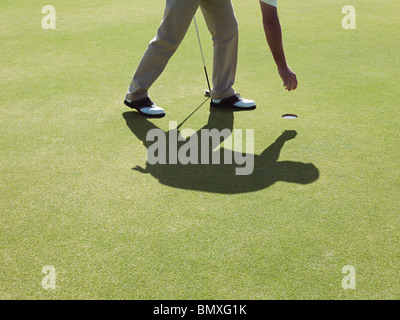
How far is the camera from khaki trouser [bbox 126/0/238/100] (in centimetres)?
349

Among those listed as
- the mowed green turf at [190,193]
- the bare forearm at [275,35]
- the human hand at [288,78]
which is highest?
the bare forearm at [275,35]

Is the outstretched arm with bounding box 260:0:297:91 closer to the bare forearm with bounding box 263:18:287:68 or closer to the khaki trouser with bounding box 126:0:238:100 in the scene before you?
the bare forearm with bounding box 263:18:287:68

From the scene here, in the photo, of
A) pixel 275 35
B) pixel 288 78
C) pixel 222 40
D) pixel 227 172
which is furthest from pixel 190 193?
pixel 222 40

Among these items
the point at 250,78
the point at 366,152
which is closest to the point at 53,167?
the point at 366,152

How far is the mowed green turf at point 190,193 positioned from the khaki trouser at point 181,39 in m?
0.24

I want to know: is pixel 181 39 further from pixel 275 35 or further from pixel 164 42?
pixel 275 35

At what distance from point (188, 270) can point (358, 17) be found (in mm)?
6191

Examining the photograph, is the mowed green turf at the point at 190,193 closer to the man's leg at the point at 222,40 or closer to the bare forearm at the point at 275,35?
the man's leg at the point at 222,40

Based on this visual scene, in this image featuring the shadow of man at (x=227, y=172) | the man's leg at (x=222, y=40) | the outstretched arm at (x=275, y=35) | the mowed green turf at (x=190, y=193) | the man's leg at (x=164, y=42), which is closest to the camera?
the mowed green turf at (x=190, y=193)

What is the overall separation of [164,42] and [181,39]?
0.47 feet

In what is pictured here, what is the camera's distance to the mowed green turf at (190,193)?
6.31 feet

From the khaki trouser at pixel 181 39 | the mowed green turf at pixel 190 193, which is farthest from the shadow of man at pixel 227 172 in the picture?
the khaki trouser at pixel 181 39

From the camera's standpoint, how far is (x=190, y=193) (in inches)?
101

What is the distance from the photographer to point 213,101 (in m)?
3.89
